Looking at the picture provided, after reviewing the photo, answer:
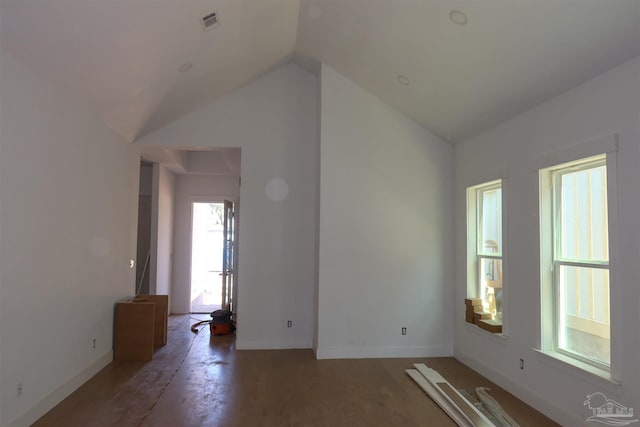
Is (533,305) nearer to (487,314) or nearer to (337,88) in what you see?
(487,314)

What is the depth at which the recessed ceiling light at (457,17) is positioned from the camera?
307cm

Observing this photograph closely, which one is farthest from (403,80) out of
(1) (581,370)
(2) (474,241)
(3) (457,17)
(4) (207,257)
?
(4) (207,257)

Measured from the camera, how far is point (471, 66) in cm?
354

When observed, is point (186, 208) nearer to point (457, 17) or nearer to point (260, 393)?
point (260, 393)

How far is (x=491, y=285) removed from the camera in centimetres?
438

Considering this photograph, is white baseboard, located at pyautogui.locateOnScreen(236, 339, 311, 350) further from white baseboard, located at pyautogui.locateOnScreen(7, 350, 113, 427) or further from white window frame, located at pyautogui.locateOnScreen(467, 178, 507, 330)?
white window frame, located at pyautogui.locateOnScreen(467, 178, 507, 330)

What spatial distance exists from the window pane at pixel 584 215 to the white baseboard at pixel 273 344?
129 inches

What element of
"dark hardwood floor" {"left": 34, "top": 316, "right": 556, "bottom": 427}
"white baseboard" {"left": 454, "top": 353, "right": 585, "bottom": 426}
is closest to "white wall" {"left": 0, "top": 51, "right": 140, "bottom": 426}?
"dark hardwood floor" {"left": 34, "top": 316, "right": 556, "bottom": 427}

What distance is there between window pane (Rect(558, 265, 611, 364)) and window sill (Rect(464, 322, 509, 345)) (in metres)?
0.63

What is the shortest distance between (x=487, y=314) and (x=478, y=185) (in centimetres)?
142

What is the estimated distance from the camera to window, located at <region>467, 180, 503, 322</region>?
427 cm

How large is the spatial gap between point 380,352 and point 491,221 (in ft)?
6.67

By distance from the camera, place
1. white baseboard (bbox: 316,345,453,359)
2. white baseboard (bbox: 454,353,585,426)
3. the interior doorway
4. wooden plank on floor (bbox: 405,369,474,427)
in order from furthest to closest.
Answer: the interior doorway
white baseboard (bbox: 316,345,453,359)
wooden plank on floor (bbox: 405,369,474,427)
white baseboard (bbox: 454,353,585,426)

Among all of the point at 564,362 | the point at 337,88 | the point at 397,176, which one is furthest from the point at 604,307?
the point at 337,88
